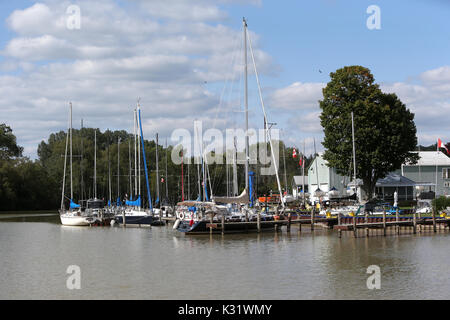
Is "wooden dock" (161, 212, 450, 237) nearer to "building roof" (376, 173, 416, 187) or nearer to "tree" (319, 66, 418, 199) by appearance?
"tree" (319, 66, 418, 199)

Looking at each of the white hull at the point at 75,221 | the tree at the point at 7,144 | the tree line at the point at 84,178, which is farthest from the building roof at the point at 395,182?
the tree at the point at 7,144

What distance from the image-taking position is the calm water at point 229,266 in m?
25.3

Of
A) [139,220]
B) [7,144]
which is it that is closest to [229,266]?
[139,220]

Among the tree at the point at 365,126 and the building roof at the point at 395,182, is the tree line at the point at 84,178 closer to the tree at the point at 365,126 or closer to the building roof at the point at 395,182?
the building roof at the point at 395,182

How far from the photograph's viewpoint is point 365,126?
6525 centimetres

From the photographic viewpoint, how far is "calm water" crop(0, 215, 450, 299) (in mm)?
25312

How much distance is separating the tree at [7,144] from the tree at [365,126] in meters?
76.2

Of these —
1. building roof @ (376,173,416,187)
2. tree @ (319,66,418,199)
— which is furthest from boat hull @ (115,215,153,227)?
building roof @ (376,173,416,187)

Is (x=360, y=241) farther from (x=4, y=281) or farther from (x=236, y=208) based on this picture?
(x=4, y=281)

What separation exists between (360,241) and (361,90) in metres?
27.7

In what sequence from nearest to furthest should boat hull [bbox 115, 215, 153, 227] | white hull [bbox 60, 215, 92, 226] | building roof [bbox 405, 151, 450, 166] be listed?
boat hull [bbox 115, 215, 153, 227], white hull [bbox 60, 215, 92, 226], building roof [bbox 405, 151, 450, 166]

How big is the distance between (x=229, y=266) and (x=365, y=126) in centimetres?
3755

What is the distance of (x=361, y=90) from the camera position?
6719 cm

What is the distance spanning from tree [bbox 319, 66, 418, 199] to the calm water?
17.5 meters
